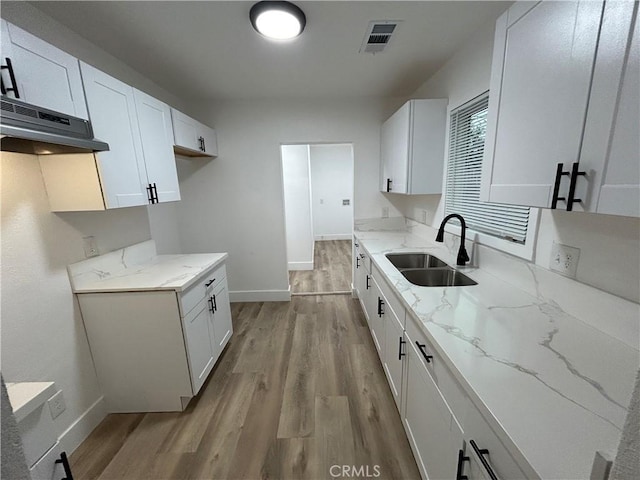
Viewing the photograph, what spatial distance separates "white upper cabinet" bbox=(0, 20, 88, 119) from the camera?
1041 mm

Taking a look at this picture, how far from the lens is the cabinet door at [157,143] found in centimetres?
184

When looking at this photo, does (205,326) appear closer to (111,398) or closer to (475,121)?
(111,398)

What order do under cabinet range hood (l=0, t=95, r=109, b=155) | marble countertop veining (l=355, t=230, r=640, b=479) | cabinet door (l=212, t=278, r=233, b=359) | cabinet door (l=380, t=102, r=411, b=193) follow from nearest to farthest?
marble countertop veining (l=355, t=230, r=640, b=479) → under cabinet range hood (l=0, t=95, r=109, b=155) → cabinet door (l=212, t=278, r=233, b=359) → cabinet door (l=380, t=102, r=411, b=193)

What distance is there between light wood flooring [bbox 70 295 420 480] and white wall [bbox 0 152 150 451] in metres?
0.35

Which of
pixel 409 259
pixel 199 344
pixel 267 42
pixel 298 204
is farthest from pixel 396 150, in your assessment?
pixel 199 344

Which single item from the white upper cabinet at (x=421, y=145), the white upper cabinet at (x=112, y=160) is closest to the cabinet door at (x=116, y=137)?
the white upper cabinet at (x=112, y=160)

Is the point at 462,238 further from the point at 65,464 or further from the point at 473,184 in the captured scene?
the point at 65,464

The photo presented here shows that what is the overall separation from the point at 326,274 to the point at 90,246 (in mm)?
3326

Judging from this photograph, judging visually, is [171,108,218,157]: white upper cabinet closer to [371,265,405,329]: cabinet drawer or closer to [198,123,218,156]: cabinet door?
[198,123,218,156]: cabinet door

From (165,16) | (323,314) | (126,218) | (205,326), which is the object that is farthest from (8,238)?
(323,314)

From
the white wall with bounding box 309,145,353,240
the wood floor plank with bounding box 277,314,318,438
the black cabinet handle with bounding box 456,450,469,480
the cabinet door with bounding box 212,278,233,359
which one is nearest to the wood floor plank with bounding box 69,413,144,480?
the cabinet door with bounding box 212,278,233,359

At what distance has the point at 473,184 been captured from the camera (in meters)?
1.94

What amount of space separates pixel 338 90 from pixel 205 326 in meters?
2.72

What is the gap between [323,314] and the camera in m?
3.14
